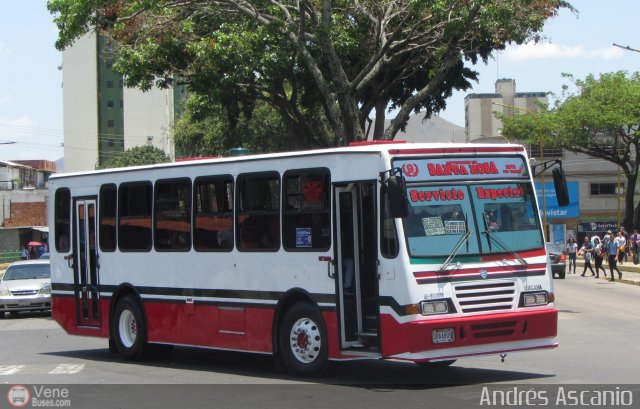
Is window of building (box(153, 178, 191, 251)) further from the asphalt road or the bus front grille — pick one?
the bus front grille

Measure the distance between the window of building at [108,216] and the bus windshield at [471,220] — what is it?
6124 mm

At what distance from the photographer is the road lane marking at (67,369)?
45.2ft

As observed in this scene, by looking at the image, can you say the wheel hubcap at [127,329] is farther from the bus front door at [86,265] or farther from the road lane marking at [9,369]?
the road lane marking at [9,369]

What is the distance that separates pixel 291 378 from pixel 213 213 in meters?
2.71

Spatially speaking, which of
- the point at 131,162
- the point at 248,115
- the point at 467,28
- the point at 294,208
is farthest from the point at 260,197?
the point at 131,162

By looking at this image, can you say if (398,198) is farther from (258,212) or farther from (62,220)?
(62,220)

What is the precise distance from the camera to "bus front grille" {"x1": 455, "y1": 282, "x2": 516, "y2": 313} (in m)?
11.0

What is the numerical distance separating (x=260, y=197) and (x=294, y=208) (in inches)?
28.4

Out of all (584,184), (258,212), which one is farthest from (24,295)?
(584,184)

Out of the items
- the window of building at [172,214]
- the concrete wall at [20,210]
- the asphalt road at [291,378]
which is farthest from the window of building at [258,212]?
the concrete wall at [20,210]

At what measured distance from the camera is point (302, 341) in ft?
40.0

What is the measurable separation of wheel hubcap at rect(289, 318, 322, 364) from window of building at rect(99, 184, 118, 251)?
449 cm

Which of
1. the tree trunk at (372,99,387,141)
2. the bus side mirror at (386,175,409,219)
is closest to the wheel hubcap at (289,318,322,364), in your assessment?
the bus side mirror at (386,175,409,219)

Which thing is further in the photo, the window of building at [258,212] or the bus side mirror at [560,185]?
the window of building at [258,212]
